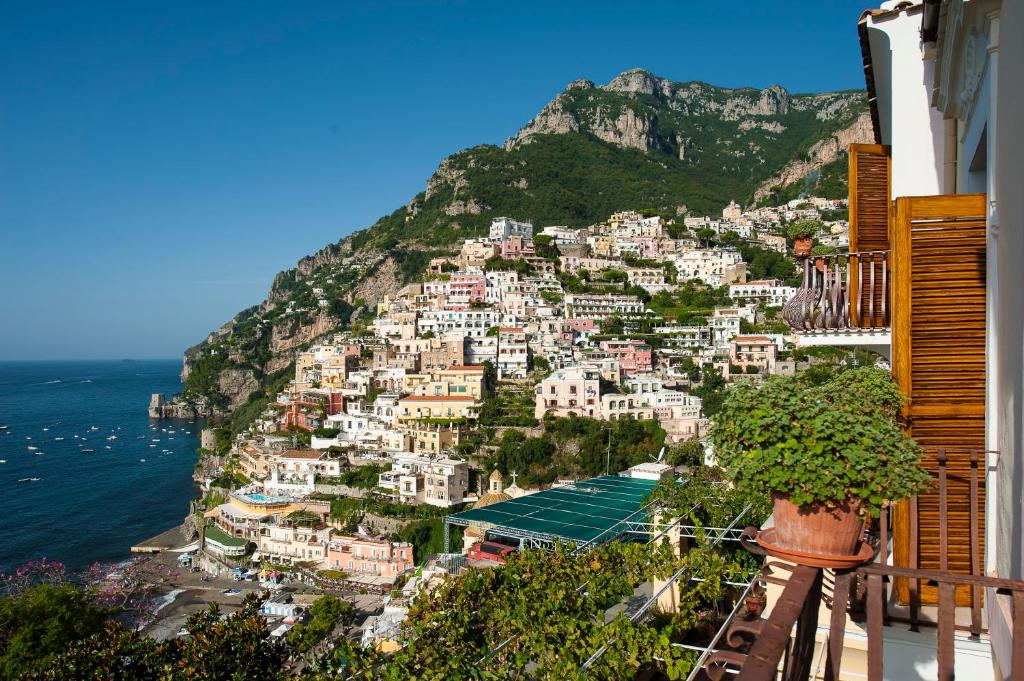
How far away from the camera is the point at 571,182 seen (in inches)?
3885

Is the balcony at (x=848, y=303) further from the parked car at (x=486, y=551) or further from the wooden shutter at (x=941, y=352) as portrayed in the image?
the parked car at (x=486, y=551)

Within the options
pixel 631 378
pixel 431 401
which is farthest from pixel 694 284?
pixel 431 401

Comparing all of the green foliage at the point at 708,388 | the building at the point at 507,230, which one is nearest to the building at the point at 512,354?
the green foliage at the point at 708,388

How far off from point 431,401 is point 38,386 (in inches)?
5266

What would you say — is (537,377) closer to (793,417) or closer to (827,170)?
(793,417)

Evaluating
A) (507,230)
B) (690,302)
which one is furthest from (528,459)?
(507,230)

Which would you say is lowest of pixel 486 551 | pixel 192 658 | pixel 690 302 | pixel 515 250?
pixel 486 551

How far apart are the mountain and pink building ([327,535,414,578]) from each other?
31.7 meters

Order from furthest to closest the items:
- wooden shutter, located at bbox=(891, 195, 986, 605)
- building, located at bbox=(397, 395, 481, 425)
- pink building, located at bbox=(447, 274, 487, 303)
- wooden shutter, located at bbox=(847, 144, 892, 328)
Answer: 1. pink building, located at bbox=(447, 274, 487, 303)
2. building, located at bbox=(397, 395, 481, 425)
3. wooden shutter, located at bbox=(847, 144, 892, 328)
4. wooden shutter, located at bbox=(891, 195, 986, 605)

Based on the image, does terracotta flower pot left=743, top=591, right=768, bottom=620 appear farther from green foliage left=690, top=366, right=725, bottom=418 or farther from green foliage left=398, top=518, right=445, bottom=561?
green foliage left=690, top=366, right=725, bottom=418

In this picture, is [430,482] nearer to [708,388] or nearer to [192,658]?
[708,388]

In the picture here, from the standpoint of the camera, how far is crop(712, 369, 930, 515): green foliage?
2.03 m

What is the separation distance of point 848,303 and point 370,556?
27.7m

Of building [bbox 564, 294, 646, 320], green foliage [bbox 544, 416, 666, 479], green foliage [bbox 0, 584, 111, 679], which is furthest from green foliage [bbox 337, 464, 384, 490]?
building [bbox 564, 294, 646, 320]
